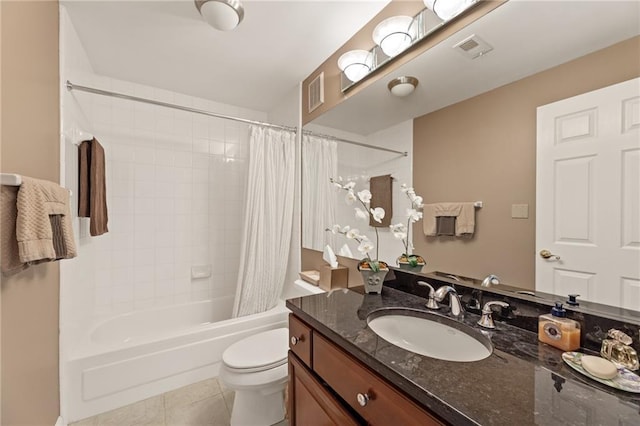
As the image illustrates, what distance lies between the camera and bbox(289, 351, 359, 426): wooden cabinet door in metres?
0.82

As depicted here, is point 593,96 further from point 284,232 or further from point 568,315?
point 284,232

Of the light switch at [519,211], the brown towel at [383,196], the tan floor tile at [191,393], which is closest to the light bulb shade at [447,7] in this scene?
the brown towel at [383,196]

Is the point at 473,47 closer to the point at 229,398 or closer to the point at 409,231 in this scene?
the point at 409,231

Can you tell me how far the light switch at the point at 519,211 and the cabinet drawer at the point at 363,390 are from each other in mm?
722

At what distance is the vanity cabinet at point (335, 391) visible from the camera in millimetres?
641

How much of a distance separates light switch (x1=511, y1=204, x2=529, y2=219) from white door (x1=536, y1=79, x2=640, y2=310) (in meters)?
0.03

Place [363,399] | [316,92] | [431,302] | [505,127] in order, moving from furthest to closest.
A: [316,92] < [431,302] < [505,127] < [363,399]

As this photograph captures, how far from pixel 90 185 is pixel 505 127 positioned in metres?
2.43

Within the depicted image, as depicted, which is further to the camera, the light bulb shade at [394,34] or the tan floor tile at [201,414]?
the tan floor tile at [201,414]

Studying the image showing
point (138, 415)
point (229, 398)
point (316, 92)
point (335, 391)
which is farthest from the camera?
point (316, 92)

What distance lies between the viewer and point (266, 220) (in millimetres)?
2355

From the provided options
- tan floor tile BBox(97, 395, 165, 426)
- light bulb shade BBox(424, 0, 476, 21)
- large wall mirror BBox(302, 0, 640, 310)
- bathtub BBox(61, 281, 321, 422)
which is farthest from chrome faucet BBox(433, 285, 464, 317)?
tan floor tile BBox(97, 395, 165, 426)

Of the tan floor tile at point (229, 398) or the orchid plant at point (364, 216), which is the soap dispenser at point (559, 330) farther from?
the tan floor tile at point (229, 398)

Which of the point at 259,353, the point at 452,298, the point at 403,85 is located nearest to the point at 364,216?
the point at 452,298
